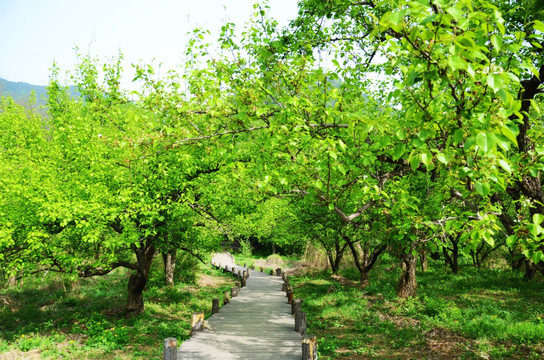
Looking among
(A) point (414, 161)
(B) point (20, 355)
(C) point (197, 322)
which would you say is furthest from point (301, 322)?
(B) point (20, 355)

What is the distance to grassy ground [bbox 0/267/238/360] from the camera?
12.1m

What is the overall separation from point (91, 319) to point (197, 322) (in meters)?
6.68

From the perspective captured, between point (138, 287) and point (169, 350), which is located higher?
point (169, 350)

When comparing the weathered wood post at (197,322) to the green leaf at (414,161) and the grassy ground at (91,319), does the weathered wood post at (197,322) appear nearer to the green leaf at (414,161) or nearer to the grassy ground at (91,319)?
the grassy ground at (91,319)

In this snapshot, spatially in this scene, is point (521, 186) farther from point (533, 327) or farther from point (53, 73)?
point (53, 73)

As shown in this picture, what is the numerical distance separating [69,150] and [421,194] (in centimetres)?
1371

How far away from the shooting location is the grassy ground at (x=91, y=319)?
1208 cm

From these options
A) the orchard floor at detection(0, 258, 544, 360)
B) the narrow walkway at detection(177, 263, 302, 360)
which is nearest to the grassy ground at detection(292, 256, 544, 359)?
the orchard floor at detection(0, 258, 544, 360)

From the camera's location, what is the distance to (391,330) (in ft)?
44.4

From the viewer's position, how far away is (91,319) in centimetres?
1510

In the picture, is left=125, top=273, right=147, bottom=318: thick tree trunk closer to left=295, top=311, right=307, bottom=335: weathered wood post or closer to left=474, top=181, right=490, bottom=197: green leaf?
left=295, top=311, right=307, bottom=335: weathered wood post

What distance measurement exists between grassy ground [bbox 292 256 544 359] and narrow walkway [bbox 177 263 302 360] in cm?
148

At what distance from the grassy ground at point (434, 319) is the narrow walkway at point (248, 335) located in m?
1.48

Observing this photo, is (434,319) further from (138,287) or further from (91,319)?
(91,319)
